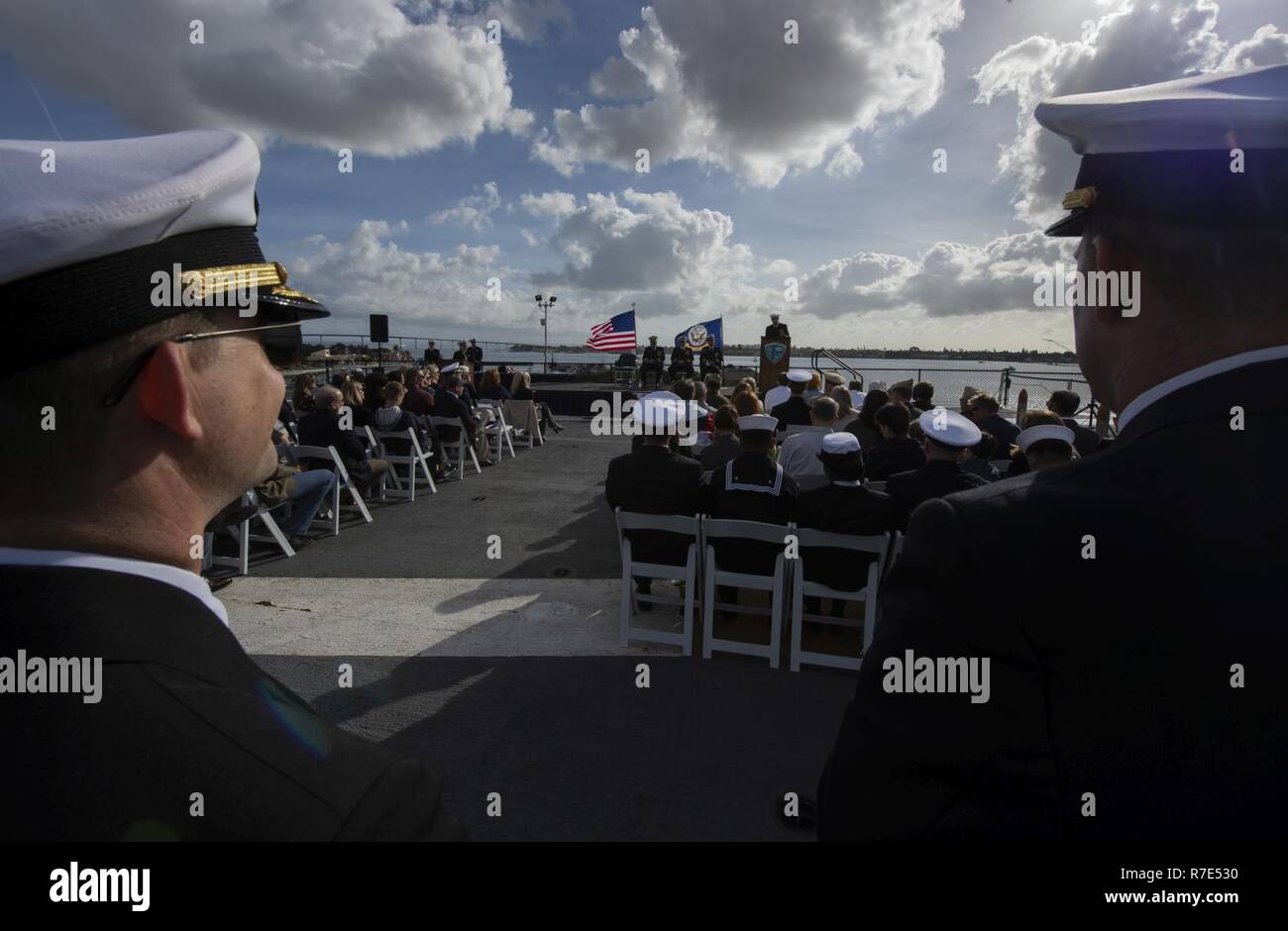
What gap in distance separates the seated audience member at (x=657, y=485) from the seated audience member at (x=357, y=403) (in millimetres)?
5658

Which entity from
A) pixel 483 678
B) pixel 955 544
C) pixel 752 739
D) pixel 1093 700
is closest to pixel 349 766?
pixel 955 544

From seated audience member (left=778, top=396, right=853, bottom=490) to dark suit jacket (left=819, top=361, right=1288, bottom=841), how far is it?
5.88 metres

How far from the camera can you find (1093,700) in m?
0.87

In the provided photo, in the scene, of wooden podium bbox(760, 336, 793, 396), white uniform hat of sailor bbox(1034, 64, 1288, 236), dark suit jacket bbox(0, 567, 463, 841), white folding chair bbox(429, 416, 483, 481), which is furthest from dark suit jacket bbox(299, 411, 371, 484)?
wooden podium bbox(760, 336, 793, 396)

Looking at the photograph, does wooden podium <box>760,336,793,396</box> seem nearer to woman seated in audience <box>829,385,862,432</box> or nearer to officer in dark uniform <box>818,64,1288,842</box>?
woman seated in audience <box>829,385,862,432</box>

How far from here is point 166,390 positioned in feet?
2.80

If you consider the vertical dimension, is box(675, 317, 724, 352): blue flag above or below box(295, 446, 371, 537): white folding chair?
above

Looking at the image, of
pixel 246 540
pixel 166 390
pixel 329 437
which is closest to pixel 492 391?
pixel 329 437

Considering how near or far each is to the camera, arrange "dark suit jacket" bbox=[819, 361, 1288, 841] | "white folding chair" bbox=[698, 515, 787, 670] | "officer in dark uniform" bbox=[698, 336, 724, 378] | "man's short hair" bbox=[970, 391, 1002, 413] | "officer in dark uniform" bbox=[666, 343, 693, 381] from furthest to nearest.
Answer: "officer in dark uniform" bbox=[698, 336, 724, 378]
"officer in dark uniform" bbox=[666, 343, 693, 381]
"man's short hair" bbox=[970, 391, 1002, 413]
"white folding chair" bbox=[698, 515, 787, 670]
"dark suit jacket" bbox=[819, 361, 1288, 841]

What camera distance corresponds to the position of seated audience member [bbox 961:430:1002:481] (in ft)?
18.6

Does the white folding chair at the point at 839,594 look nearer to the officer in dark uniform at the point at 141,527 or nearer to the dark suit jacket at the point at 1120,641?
the dark suit jacket at the point at 1120,641

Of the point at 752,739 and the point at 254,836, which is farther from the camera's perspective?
the point at 752,739
